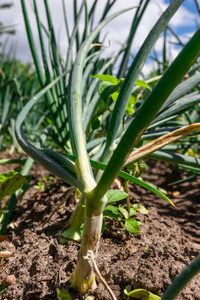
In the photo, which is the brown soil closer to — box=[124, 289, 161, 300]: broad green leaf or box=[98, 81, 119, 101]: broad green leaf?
box=[124, 289, 161, 300]: broad green leaf

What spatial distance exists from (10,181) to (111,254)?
273 mm

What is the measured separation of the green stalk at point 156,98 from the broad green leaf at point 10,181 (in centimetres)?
29

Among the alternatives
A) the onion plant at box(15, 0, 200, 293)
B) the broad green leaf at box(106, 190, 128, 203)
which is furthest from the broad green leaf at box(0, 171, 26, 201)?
the broad green leaf at box(106, 190, 128, 203)

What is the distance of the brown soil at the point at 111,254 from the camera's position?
50cm

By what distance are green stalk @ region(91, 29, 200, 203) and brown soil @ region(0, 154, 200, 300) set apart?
0.81ft

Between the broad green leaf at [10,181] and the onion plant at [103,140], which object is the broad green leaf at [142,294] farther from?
the broad green leaf at [10,181]

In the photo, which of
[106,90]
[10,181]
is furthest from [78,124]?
[10,181]

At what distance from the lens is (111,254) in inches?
22.4

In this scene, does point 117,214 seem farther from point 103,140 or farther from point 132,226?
point 103,140

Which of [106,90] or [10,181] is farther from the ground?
[106,90]

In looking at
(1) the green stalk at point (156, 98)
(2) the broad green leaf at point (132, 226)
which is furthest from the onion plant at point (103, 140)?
(2) the broad green leaf at point (132, 226)

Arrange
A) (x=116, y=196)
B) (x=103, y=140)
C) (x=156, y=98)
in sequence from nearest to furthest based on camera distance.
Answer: (x=156, y=98)
(x=116, y=196)
(x=103, y=140)

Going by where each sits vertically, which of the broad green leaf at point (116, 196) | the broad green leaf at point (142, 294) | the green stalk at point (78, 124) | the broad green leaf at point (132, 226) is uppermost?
the green stalk at point (78, 124)

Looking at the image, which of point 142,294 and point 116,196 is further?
point 116,196
